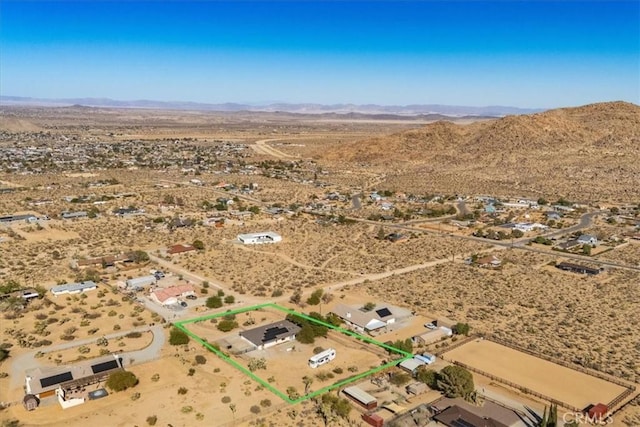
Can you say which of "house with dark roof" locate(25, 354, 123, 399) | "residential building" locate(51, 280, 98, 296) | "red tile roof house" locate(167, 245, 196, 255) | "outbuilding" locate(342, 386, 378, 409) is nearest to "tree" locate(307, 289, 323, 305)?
"outbuilding" locate(342, 386, 378, 409)

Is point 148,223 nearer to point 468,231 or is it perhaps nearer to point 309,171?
point 468,231

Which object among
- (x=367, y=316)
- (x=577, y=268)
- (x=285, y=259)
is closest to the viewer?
(x=367, y=316)

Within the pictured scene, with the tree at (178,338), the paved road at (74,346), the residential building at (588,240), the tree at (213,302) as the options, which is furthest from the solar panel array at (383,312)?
the residential building at (588,240)

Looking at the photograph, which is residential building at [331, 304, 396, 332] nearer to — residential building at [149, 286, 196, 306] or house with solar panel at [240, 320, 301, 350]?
house with solar panel at [240, 320, 301, 350]

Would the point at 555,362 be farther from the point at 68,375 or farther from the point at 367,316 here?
the point at 68,375

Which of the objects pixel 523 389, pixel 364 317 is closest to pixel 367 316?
pixel 364 317

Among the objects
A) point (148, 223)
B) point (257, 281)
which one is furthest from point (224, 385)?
point (148, 223)

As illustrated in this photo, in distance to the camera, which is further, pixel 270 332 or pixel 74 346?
pixel 270 332
